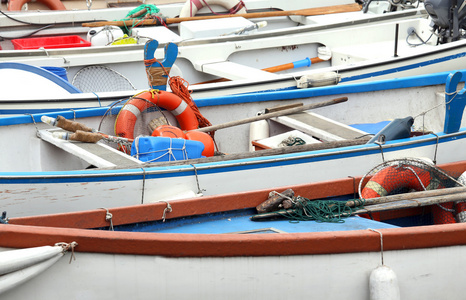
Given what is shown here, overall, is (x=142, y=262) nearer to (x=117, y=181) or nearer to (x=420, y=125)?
(x=117, y=181)

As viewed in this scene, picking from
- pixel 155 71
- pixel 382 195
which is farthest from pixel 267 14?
pixel 382 195

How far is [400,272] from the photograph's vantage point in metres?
3.61

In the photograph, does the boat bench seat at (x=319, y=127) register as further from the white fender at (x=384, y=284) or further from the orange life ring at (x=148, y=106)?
the white fender at (x=384, y=284)

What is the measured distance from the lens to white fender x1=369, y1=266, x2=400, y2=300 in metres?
3.52

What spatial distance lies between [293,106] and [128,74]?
2.85 m

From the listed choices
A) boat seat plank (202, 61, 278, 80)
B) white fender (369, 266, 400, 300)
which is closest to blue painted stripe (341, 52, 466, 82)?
boat seat plank (202, 61, 278, 80)

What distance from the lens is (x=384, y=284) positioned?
352 cm

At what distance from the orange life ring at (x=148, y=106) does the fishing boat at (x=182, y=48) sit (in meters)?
0.91

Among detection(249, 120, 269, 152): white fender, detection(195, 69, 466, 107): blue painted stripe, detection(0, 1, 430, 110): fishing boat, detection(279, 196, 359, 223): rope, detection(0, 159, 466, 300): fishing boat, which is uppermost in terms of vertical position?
detection(0, 1, 430, 110): fishing boat

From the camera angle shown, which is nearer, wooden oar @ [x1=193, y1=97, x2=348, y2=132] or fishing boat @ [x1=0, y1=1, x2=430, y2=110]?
wooden oar @ [x1=193, y1=97, x2=348, y2=132]

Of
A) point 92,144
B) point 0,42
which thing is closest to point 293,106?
point 92,144

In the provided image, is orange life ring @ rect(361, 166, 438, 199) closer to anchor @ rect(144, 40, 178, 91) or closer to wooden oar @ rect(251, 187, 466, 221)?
wooden oar @ rect(251, 187, 466, 221)

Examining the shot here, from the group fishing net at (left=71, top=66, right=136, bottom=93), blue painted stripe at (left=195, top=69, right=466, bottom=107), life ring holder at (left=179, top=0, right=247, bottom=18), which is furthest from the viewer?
life ring holder at (left=179, top=0, right=247, bottom=18)

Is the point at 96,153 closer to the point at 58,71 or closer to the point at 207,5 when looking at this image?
the point at 58,71
